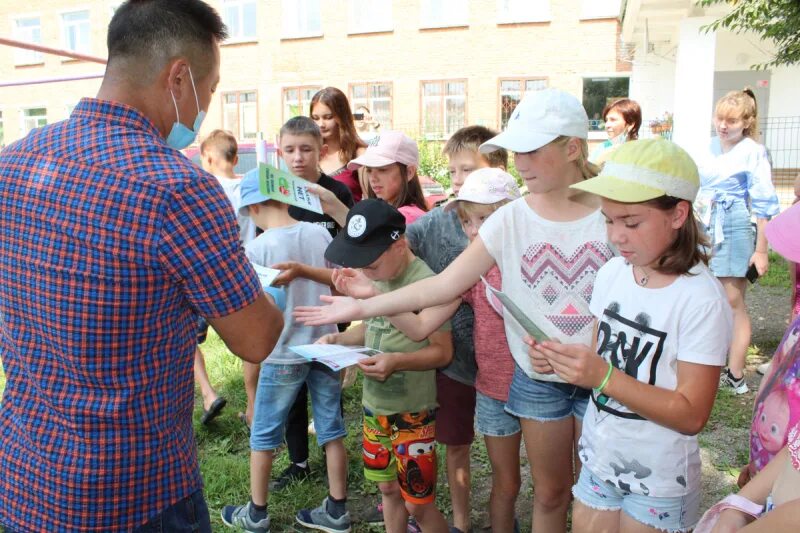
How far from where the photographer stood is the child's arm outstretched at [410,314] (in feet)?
8.02

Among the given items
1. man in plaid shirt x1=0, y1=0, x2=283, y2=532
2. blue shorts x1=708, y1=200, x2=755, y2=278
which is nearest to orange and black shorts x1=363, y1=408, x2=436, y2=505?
man in plaid shirt x1=0, y1=0, x2=283, y2=532

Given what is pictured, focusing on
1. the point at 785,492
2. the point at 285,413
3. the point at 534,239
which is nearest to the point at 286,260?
the point at 285,413

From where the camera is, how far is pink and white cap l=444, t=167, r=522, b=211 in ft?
8.51

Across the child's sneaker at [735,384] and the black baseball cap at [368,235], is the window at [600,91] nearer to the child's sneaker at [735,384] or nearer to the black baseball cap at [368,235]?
the child's sneaker at [735,384]

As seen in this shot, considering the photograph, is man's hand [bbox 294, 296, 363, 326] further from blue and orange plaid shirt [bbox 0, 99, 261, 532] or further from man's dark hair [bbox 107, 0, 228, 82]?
man's dark hair [bbox 107, 0, 228, 82]

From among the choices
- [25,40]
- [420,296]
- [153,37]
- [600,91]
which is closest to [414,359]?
[420,296]

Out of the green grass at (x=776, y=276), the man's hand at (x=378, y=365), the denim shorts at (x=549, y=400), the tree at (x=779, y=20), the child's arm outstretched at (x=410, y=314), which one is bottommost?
the green grass at (x=776, y=276)

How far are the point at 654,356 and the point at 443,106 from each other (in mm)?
21186

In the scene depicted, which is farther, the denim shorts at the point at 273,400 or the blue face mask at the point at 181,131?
the denim shorts at the point at 273,400

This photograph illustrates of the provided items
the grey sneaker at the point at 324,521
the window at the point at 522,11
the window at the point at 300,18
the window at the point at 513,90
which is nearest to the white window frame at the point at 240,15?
the window at the point at 300,18

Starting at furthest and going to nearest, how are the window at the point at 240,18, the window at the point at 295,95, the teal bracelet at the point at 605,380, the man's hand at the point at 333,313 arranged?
the window at the point at 240,18 < the window at the point at 295,95 < the man's hand at the point at 333,313 < the teal bracelet at the point at 605,380

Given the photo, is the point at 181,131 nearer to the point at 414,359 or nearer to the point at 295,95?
the point at 414,359

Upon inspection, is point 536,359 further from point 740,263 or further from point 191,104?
point 740,263

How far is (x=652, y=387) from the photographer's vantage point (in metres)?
1.73
